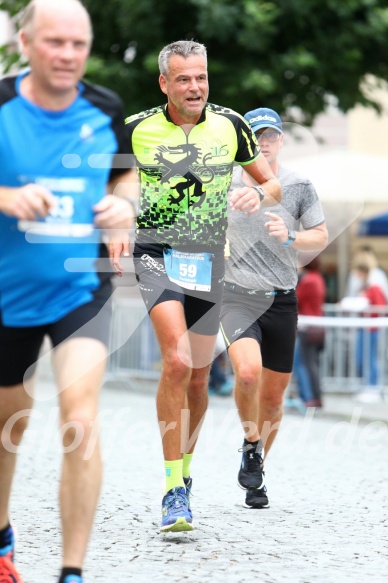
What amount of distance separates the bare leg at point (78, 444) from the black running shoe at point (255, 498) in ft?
8.86

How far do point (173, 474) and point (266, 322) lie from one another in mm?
1504

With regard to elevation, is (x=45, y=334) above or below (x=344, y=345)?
above

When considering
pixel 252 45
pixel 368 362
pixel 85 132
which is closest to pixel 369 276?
pixel 368 362

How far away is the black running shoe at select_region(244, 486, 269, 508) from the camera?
7.04 metres

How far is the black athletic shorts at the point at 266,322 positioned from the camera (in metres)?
7.26

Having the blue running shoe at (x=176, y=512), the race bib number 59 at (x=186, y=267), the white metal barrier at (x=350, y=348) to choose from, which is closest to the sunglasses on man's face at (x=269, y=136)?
the race bib number 59 at (x=186, y=267)

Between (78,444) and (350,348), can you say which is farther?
(350,348)

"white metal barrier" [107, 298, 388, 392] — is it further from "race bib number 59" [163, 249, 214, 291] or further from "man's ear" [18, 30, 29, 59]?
"man's ear" [18, 30, 29, 59]

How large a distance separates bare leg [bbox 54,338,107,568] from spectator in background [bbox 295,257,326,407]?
10513 mm

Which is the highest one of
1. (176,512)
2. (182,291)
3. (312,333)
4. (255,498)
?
(182,291)

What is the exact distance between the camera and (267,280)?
24.2 feet

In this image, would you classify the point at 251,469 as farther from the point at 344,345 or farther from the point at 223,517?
the point at 344,345

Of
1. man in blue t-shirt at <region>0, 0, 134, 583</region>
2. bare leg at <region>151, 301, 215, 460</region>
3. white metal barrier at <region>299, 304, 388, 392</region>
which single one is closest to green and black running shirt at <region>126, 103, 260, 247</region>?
bare leg at <region>151, 301, 215, 460</region>

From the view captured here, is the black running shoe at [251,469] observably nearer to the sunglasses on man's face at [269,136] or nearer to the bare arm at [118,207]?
the sunglasses on man's face at [269,136]
